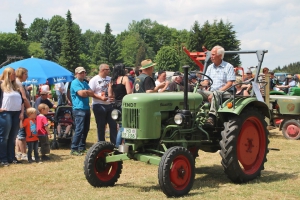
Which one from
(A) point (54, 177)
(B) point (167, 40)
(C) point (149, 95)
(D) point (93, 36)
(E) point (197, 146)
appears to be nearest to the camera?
(C) point (149, 95)

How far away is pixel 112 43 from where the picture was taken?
101125 mm

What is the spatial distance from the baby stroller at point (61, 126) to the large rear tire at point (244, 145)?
5.06 metres

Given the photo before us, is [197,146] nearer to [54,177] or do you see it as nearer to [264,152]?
[264,152]

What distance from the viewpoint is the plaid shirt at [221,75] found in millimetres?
7168

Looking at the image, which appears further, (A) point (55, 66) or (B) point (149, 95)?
(A) point (55, 66)

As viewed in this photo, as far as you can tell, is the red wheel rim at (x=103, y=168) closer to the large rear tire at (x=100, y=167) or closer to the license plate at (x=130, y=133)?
the large rear tire at (x=100, y=167)

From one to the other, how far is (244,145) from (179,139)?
1.11m

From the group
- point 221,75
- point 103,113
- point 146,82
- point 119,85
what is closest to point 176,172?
point 221,75

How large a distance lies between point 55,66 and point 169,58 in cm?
6730

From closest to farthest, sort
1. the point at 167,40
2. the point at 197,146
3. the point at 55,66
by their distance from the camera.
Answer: the point at 197,146 < the point at 55,66 < the point at 167,40

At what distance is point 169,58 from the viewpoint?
7969 cm

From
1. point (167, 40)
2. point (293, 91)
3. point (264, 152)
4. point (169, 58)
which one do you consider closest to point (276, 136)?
point (293, 91)

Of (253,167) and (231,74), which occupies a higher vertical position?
(231,74)

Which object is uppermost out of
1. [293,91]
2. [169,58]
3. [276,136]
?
[169,58]
